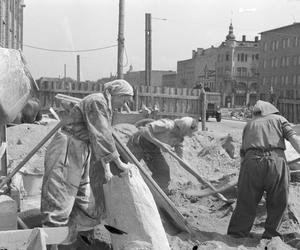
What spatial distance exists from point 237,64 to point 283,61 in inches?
627

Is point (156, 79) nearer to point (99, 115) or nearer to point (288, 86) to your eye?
point (288, 86)

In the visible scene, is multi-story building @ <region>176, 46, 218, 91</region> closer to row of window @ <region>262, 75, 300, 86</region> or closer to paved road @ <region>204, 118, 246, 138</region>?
row of window @ <region>262, 75, 300, 86</region>

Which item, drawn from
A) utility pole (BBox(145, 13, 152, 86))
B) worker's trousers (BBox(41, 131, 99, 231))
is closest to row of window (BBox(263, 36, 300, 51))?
utility pole (BBox(145, 13, 152, 86))

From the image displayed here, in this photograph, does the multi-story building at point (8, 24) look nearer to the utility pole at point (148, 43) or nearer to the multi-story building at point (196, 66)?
the utility pole at point (148, 43)

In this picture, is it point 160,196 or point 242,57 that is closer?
point 160,196

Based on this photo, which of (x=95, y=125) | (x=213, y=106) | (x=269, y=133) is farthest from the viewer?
(x=213, y=106)

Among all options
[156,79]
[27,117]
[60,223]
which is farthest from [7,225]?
[156,79]

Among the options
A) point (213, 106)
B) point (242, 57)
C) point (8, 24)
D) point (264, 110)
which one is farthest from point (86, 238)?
point (242, 57)

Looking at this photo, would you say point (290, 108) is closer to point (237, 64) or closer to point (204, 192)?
point (204, 192)

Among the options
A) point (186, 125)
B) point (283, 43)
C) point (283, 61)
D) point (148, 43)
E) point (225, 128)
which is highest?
point (283, 43)

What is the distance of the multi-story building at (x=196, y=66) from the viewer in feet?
283

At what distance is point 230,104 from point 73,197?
65.3 m

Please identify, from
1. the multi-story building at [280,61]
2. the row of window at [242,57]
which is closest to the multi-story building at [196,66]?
the row of window at [242,57]

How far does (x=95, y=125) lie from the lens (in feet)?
14.3
